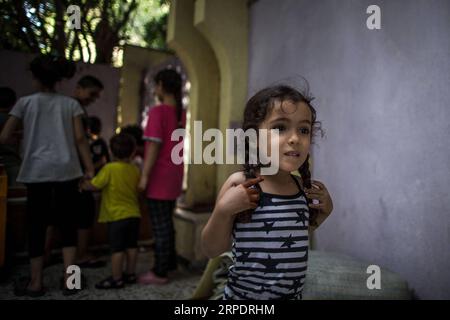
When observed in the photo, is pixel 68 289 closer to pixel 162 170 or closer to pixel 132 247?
pixel 132 247

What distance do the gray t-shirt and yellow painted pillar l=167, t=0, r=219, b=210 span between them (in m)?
1.33

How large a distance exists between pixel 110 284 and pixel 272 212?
194 cm

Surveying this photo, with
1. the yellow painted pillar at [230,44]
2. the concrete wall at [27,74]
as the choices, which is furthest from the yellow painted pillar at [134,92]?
the concrete wall at [27,74]

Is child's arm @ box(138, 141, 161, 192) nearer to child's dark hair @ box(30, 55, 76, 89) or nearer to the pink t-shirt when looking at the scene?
the pink t-shirt

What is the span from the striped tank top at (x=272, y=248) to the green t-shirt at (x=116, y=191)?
66.1 inches

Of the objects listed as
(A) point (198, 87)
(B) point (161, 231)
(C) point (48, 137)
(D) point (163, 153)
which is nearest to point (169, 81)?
(D) point (163, 153)

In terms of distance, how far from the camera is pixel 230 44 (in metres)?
3.15

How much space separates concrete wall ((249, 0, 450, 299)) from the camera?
1643 mm

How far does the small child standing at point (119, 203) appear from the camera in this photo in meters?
2.67

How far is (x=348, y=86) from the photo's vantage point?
2135 mm

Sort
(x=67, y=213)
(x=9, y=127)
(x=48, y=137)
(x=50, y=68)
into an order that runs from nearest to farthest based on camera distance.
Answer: (x=50, y=68)
(x=9, y=127)
(x=48, y=137)
(x=67, y=213)

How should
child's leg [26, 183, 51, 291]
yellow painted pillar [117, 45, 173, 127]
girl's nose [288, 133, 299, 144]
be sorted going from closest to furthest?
girl's nose [288, 133, 299, 144], child's leg [26, 183, 51, 291], yellow painted pillar [117, 45, 173, 127]

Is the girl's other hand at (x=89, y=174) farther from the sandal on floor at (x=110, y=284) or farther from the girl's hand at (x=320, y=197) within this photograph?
the girl's hand at (x=320, y=197)

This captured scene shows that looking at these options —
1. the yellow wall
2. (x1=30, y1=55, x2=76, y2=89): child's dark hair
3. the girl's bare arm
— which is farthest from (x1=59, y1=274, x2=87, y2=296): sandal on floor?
(x1=30, y1=55, x2=76, y2=89): child's dark hair
